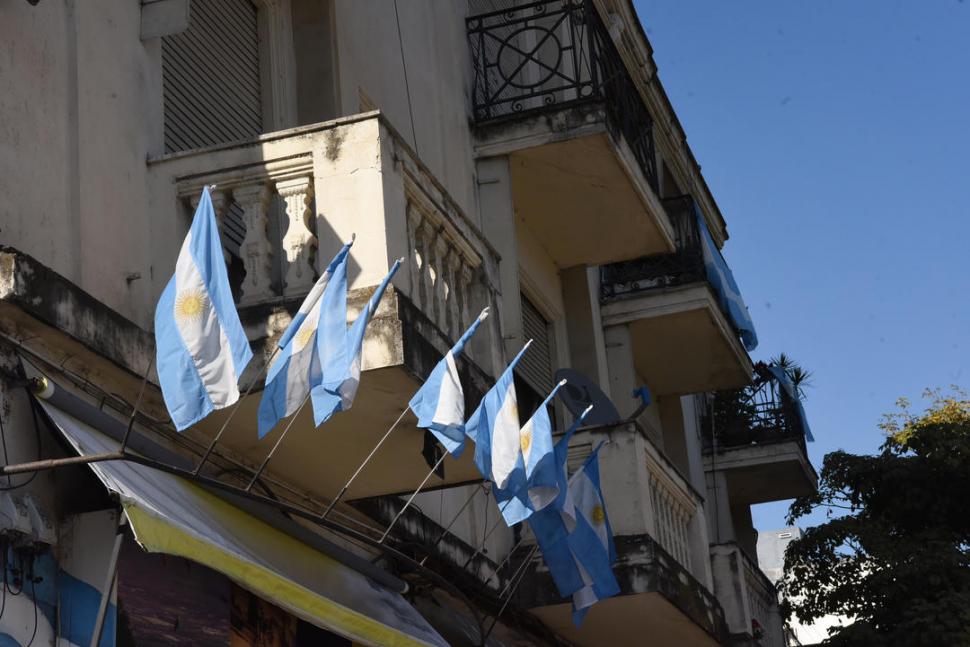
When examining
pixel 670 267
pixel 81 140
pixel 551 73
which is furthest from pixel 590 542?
pixel 670 267

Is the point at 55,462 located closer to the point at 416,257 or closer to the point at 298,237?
the point at 298,237

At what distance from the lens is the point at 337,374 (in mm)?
7445

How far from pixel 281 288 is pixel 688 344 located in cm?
1108

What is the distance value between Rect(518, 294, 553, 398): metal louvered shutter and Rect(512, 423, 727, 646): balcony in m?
1.96

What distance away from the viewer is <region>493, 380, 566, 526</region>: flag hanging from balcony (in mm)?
8555

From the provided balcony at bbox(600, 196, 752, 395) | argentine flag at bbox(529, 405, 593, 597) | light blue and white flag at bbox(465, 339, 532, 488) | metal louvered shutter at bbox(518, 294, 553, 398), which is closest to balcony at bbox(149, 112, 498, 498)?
light blue and white flag at bbox(465, 339, 532, 488)

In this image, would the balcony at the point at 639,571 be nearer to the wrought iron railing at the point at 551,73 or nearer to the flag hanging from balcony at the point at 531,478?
the wrought iron railing at the point at 551,73

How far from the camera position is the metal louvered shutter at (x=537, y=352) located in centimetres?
1611

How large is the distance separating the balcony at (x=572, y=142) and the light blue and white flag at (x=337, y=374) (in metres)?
6.51

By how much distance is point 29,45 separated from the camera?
8.12 meters

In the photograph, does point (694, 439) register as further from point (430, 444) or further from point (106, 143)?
point (106, 143)

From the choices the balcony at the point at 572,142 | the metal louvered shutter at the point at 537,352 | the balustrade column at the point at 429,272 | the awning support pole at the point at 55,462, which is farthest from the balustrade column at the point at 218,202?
the metal louvered shutter at the point at 537,352

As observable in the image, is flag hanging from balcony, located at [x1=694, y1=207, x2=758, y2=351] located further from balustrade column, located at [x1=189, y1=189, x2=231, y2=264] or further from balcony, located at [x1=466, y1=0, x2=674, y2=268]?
balustrade column, located at [x1=189, y1=189, x2=231, y2=264]

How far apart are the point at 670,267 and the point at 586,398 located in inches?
173
